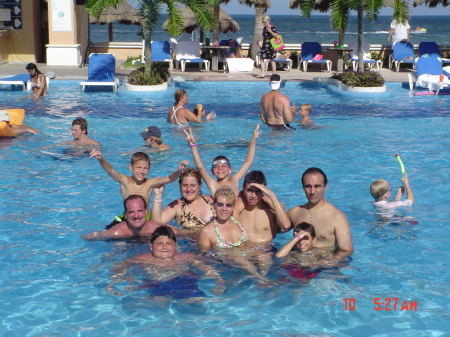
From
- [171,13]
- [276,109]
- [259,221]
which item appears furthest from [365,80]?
[259,221]

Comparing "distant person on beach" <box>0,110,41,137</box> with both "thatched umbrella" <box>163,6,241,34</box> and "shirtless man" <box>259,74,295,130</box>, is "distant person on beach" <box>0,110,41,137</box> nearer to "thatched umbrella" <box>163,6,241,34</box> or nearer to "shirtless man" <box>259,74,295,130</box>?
"shirtless man" <box>259,74,295,130</box>

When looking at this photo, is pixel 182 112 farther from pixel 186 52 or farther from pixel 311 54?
pixel 311 54

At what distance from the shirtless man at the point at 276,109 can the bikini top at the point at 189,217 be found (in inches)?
218

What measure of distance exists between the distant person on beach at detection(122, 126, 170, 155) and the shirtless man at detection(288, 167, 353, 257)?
14.1ft

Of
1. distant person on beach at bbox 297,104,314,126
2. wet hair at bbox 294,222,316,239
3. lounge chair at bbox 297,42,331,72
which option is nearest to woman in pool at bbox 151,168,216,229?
wet hair at bbox 294,222,316,239

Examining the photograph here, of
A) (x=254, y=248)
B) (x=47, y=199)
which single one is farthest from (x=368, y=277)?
(x=47, y=199)

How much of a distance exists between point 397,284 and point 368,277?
27 cm

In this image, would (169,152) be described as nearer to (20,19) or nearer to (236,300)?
(236,300)

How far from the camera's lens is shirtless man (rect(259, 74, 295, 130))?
1176cm

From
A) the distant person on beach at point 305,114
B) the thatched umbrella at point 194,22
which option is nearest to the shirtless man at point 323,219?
the distant person on beach at point 305,114

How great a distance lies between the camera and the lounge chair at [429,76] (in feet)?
54.5

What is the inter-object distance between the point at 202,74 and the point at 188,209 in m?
14.2

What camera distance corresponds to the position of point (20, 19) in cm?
2234
